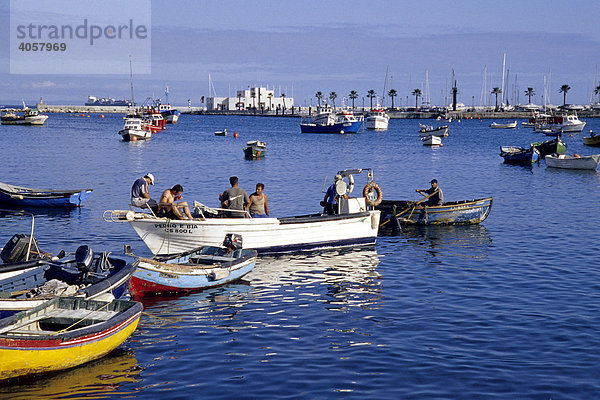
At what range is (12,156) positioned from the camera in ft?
225

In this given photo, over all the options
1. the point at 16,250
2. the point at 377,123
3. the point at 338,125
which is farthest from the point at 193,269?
the point at 377,123

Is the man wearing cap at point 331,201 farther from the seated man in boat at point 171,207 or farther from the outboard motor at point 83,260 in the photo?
the outboard motor at point 83,260

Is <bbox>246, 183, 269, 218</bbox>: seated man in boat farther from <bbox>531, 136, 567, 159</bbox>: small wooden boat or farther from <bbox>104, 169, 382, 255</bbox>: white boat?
<bbox>531, 136, 567, 159</bbox>: small wooden boat

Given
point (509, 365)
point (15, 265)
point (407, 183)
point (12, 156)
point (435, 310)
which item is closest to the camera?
point (509, 365)

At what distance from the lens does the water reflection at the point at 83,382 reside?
12.0 meters

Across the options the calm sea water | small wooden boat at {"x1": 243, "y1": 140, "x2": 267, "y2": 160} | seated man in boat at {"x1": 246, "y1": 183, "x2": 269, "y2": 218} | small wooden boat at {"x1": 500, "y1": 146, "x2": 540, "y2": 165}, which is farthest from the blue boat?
seated man in boat at {"x1": 246, "y1": 183, "x2": 269, "y2": 218}

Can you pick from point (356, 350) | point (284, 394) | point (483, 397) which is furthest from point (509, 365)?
point (284, 394)

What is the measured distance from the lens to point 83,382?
495 inches

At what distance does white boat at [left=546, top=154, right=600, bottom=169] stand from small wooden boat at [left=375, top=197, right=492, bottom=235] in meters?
30.8

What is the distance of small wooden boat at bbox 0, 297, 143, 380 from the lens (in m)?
12.1

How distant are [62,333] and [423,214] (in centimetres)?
1950

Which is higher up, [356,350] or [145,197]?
[145,197]

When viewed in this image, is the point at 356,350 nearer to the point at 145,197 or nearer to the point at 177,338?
the point at 177,338

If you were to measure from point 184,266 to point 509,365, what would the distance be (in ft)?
29.7
